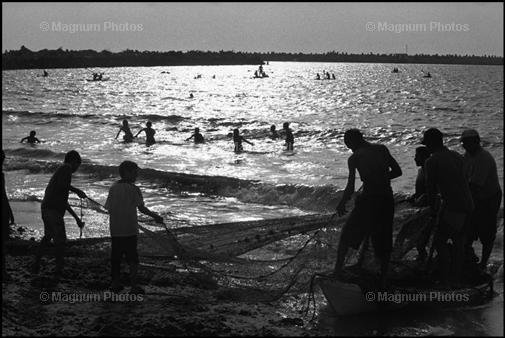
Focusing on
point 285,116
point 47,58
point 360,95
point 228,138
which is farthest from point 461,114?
point 47,58

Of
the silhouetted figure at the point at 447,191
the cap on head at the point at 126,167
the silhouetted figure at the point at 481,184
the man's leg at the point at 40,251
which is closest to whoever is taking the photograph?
Result: the silhouetted figure at the point at 447,191

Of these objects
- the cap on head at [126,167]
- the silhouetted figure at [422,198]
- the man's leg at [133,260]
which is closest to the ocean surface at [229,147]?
the silhouetted figure at [422,198]

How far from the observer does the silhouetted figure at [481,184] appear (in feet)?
24.4

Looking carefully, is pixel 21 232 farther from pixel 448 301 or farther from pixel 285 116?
pixel 285 116

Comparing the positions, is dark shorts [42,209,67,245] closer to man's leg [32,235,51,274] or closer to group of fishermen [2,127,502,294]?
man's leg [32,235,51,274]

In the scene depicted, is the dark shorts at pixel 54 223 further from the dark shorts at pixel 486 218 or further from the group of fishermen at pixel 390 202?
the dark shorts at pixel 486 218

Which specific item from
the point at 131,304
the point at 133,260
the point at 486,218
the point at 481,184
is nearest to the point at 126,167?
the point at 133,260

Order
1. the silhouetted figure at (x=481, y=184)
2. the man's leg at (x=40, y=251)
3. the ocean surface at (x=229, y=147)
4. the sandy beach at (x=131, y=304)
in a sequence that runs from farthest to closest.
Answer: the ocean surface at (x=229, y=147)
the man's leg at (x=40, y=251)
the silhouetted figure at (x=481, y=184)
the sandy beach at (x=131, y=304)

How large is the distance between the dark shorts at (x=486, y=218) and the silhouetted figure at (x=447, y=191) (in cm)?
72

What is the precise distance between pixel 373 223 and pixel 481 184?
1565 mm

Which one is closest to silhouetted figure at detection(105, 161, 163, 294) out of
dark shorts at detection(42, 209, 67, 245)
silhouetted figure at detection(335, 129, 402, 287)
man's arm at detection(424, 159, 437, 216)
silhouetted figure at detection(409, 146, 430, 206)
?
dark shorts at detection(42, 209, 67, 245)

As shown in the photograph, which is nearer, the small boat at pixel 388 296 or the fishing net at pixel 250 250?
the small boat at pixel 388 296

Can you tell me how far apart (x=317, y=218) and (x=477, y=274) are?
214cm

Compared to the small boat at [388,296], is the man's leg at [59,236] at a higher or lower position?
higher
